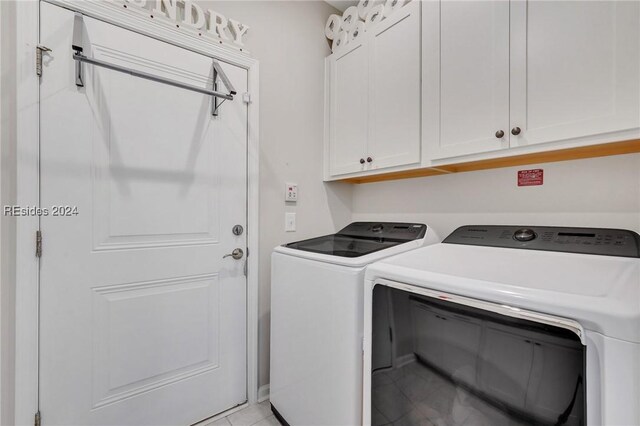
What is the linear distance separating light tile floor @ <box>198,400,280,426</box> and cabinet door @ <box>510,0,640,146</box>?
1.90 meters

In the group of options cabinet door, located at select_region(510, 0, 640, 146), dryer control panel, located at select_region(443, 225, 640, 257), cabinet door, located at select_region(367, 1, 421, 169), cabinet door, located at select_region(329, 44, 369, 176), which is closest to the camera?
cabinet door, located at select_region(510, 0, 640, 146)

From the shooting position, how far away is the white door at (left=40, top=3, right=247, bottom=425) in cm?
120

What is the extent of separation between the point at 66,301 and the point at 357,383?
51.1 inches

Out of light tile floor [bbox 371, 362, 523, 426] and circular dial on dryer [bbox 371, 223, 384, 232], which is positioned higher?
circular dial on dryer [bbox 371, 223, 384, 232]

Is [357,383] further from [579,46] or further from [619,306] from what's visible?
[579,46]

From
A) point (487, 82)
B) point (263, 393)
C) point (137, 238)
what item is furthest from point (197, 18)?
point (263, 393)

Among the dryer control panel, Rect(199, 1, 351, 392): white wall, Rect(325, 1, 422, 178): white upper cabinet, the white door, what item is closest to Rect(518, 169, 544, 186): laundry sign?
the dryer control panel

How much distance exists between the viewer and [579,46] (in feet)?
3.25

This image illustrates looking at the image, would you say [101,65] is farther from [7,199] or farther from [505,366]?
[505,366]

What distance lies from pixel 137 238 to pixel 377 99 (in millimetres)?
1532

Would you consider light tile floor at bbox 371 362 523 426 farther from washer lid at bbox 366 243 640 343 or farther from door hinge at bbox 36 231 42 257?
door hinge at bbox 36 231 42 257

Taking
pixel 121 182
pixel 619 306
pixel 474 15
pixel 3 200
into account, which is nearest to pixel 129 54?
pixel 121 182

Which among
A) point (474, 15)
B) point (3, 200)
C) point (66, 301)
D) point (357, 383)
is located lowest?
point (357, 383)

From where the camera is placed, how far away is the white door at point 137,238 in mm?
1200
